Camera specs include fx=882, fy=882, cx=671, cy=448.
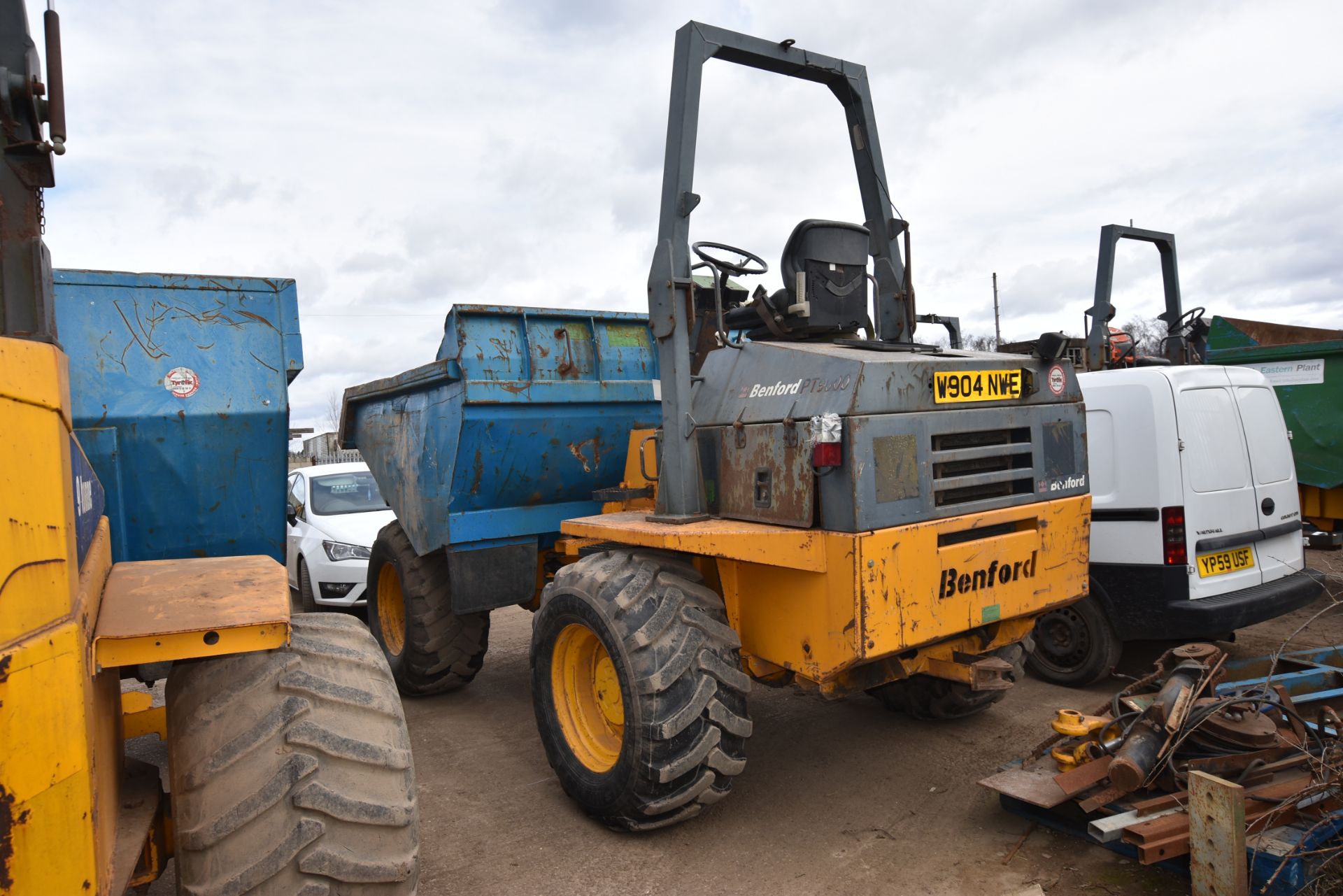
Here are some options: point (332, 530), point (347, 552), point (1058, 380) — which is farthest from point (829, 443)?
point (332, 530)

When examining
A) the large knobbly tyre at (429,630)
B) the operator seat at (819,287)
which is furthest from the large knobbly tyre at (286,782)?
the large knobbly tyre at (429,630)

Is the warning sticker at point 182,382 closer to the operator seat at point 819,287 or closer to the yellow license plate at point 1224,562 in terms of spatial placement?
the operator seat at point 819,287

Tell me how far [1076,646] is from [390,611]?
4777 mm

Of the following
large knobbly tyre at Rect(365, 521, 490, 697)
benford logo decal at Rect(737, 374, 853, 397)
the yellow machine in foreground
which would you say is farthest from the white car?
the yellow machine in foreground

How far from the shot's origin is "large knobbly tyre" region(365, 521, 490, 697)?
18.9 feet

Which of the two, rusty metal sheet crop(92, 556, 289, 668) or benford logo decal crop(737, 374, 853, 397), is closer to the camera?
rusty metal sheet crop(92, 556, 289, 668)

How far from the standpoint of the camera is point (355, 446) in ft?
22.9

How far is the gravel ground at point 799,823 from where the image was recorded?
337 centimetres

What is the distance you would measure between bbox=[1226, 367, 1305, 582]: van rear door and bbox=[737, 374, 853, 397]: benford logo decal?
356cm

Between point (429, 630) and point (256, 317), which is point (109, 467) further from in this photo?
point (429, 630)

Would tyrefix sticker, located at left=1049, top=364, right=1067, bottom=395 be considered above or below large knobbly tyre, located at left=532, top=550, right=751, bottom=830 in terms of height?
above

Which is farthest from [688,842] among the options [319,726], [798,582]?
[319,726]

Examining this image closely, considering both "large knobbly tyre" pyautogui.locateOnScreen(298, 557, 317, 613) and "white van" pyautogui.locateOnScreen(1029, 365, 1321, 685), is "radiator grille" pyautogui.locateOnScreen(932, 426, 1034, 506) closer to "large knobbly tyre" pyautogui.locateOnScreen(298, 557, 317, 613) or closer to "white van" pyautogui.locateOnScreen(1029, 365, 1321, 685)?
"white van" pyautogui.locateOnScreen(1029, 365, 1321, 685)

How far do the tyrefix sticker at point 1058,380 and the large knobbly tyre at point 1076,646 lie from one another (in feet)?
6.57
